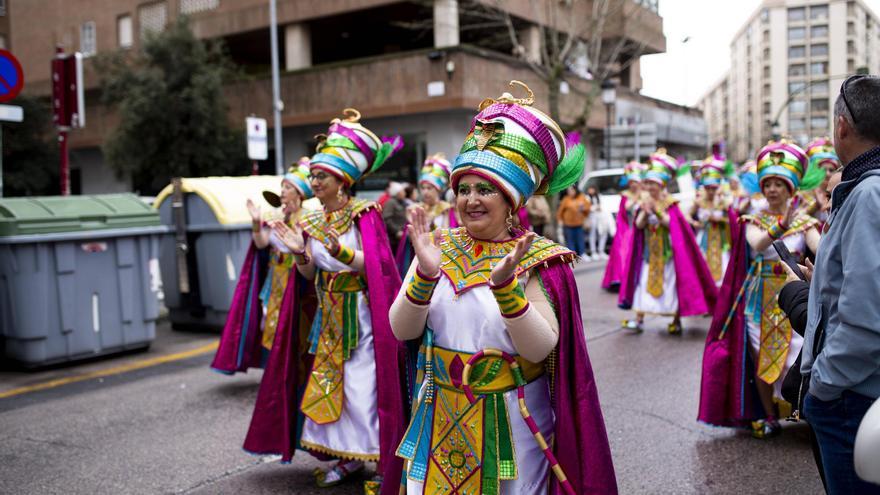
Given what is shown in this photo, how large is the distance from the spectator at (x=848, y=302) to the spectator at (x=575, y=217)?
14271 mm

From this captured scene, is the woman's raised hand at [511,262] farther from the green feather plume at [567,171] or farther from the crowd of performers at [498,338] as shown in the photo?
the green feather plume at [567,171]

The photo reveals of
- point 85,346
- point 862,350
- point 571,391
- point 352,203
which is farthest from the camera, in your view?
point 85,346

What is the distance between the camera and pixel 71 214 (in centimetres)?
809

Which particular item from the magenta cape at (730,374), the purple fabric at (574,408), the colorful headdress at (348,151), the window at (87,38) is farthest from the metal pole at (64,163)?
the window at (87,38)

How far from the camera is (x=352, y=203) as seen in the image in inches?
186

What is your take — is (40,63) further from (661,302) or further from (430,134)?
(661,302)

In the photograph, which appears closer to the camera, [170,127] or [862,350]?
[862,350]

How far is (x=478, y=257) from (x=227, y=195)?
745 centimetres

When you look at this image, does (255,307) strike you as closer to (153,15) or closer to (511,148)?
(511,148)

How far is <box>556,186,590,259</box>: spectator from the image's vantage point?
1691 cm

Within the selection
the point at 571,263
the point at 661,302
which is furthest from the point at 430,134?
the point at 571,263

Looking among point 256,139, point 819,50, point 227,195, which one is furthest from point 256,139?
point 819,50

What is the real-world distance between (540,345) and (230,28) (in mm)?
26181

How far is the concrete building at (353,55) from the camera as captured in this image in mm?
22312
